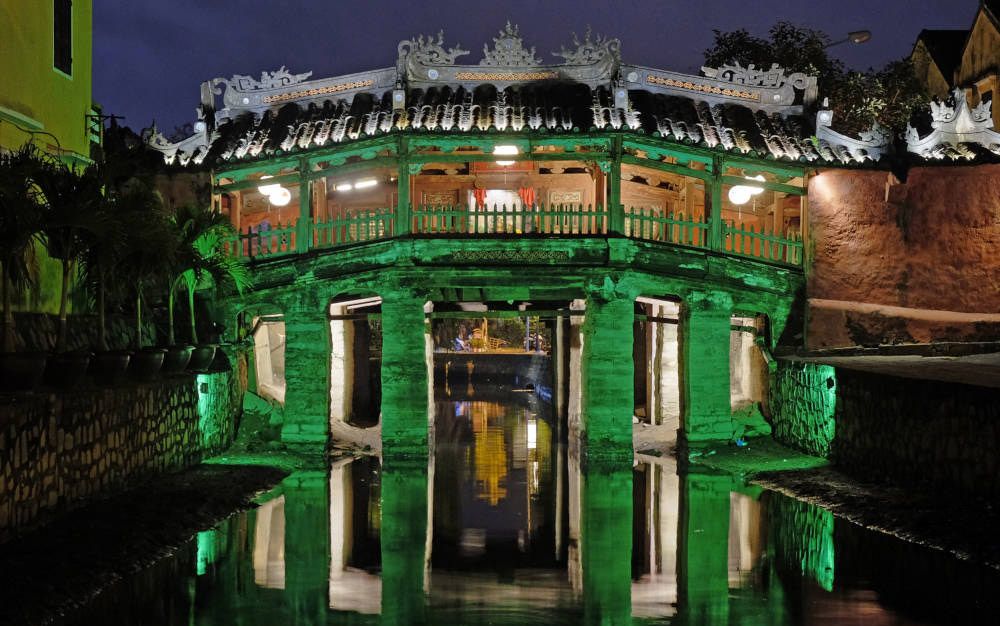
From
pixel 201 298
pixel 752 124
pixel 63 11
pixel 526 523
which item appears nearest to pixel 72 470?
pixel 526 523

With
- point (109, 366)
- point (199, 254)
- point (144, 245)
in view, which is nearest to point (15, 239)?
point (109, 366)

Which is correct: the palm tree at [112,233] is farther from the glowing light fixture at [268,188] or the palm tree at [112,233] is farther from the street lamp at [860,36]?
the street lamp at [860,36]

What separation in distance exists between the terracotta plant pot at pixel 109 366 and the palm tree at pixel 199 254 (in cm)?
451

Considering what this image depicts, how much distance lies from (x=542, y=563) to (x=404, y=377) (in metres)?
9.62

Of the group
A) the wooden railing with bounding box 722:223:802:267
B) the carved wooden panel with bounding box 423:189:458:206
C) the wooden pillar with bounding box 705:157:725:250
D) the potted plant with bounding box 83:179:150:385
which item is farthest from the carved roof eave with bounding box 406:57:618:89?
the potted plant with bounding box 83:179:150:385

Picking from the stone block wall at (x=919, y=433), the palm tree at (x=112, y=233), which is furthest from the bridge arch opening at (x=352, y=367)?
the stone block wall at (x=919, y=433)

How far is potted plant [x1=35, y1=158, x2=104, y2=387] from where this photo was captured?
12.8m

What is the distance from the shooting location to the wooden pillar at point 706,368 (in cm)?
2288

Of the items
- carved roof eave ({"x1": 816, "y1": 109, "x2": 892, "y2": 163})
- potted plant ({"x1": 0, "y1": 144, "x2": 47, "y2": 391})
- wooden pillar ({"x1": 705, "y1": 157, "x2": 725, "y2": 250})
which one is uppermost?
carved roof eave ({"x1": 816, "y1": 109, "x2": 892, "y2": 163})

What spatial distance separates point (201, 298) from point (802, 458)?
1362 cm

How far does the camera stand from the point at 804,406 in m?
21.9

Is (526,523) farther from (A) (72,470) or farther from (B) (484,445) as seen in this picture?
(B) (484,445)

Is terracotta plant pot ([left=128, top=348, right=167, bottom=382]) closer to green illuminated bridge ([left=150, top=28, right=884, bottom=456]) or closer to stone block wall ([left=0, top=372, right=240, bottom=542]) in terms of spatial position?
stone block wall ([left=0, top=372, right=240, bottom=542])

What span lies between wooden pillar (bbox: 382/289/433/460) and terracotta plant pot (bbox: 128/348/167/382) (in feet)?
21.2
